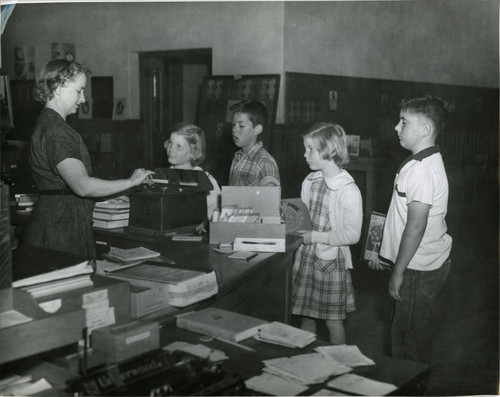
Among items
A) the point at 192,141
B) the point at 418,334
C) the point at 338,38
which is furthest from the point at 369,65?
the point at 418,334

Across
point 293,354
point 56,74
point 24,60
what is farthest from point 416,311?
point 24,60

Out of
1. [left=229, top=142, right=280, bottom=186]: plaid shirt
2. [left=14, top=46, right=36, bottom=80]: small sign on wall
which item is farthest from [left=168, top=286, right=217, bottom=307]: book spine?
[left=14, top=46, right=36, bottom=80]: small sign on wall

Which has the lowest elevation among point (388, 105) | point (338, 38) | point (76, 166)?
point (76, 166)

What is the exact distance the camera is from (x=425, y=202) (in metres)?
2.53

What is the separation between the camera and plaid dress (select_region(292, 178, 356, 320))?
2.98 m

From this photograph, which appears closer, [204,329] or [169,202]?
[204,329]

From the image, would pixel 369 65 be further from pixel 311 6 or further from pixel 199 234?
pixel 199 234

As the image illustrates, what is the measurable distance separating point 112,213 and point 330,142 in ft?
4.29

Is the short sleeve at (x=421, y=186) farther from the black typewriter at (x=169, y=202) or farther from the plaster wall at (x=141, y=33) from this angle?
the plaster wall at (x=141, y=33)

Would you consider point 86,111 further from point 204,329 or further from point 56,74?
point 204,329

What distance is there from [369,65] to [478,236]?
2.16 metres

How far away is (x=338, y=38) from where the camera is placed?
606cm

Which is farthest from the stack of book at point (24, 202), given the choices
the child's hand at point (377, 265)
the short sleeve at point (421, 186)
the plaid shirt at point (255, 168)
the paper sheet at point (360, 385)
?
the paper sheet at point (360, 385)

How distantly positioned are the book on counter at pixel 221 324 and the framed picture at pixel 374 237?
3.59ft
